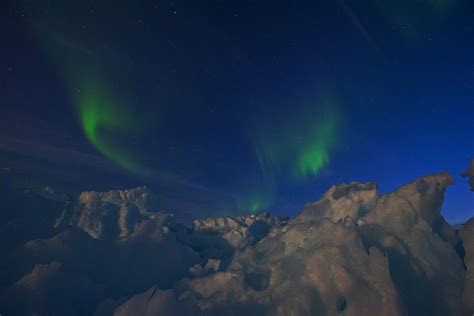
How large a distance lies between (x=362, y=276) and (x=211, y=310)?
4.21 metres

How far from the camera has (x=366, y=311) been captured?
723 centimetres

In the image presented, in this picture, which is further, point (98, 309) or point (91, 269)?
point (91, 269)

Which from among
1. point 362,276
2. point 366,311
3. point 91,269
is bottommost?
point 366,311

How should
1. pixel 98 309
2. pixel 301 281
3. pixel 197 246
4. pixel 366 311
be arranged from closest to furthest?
1. pixel 366 311
2. pixel 98 309
3. pixel 301 281
4. pixel 197 246

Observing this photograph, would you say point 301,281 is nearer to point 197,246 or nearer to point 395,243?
point 395,243

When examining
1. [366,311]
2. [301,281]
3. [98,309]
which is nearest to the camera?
[366,311]

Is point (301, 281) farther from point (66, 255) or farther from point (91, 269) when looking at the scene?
point (66, 255)

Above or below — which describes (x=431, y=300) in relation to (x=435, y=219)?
below

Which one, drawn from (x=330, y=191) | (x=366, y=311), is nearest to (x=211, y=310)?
(x=366, y=311)

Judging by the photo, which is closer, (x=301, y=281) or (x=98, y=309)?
(x=98, y=309)

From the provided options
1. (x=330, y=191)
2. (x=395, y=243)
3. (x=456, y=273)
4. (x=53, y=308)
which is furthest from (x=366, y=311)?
(x=330, y=191)

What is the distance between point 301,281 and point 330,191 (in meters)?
16.7

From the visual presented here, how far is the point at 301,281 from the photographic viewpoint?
28.7ft

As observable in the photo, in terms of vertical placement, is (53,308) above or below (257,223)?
below
